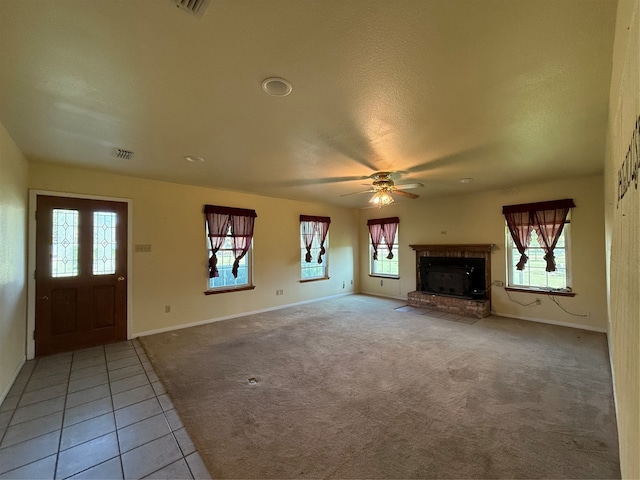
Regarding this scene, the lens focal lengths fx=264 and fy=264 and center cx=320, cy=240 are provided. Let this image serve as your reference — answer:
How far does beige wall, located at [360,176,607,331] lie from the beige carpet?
1.73 ft

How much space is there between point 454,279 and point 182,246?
5554mm

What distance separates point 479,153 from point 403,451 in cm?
322

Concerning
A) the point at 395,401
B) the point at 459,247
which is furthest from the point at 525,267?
the point at 395,401

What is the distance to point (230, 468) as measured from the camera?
1.72 m

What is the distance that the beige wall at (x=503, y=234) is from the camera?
4305mm

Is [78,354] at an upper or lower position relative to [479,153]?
lower

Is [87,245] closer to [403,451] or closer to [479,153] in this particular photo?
[403,451]

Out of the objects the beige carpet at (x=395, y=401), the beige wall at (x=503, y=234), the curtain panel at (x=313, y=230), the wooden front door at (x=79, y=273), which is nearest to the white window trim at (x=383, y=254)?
the beige wall at (x=503, y=234)

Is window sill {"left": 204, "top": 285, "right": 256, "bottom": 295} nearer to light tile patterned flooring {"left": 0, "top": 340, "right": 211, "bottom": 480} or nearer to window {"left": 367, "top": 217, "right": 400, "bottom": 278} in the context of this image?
light tile patterned flooring {"left": 0, "top": 340, "right": 211, "bottom": 480}

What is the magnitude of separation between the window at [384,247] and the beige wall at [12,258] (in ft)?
21.8

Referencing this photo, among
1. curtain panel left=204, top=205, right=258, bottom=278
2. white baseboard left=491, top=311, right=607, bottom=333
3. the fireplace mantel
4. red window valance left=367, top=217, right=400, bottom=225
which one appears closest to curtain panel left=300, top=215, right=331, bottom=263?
red window valance left=367, top=217, right=400, bottom=225

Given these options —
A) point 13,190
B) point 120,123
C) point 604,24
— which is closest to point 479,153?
point 604,24

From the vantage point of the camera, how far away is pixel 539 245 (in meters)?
4.86

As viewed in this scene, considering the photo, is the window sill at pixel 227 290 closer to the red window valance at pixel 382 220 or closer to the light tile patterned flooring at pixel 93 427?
the light tile patterned flooring at pixel 93 427
